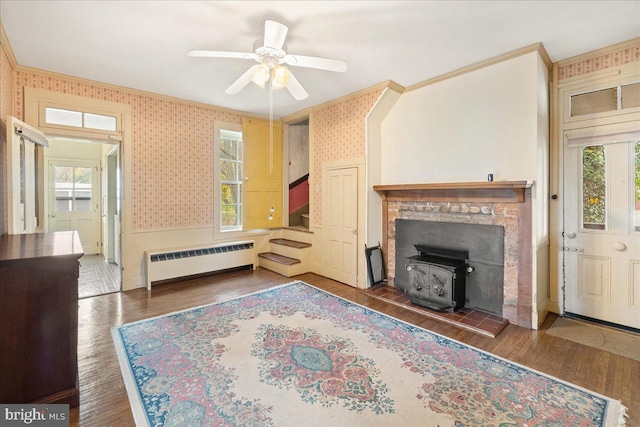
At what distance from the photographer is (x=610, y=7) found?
2377 millimetres

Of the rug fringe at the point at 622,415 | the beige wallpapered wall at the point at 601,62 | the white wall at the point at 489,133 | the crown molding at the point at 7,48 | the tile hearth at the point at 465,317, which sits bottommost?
the rug fringe at the point at 622,415

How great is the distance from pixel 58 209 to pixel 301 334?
6637mm

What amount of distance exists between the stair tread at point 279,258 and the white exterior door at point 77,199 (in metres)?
4.28

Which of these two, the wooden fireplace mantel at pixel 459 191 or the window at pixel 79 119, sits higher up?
the window at pixel 79 119

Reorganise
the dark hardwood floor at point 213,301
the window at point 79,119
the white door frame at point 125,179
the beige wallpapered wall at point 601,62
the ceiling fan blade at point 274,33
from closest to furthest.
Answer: the dark hardwood floor at point 213,301
the ceiling fan blade at point 274,33
the beige wallpapered wall at point 601,62
the window at point 79,119
the white door frame at point 125,179

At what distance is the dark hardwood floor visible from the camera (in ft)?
6.44

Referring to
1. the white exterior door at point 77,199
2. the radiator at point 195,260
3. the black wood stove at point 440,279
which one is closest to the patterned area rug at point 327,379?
the black wood stove at point 440,279

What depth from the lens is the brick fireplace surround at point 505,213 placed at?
3086 millimetres

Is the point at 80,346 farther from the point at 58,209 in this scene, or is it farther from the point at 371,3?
the point at 58,209

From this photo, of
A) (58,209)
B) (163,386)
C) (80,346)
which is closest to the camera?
(163,386)

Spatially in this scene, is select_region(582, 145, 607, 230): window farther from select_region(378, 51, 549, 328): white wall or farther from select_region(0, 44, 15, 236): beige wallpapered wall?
select_region(0, 44, 15, 236): beige wallpapered wall

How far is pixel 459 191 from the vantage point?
357cm

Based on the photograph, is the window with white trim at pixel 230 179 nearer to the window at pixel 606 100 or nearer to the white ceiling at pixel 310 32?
the white ceiling at pixel 310 32

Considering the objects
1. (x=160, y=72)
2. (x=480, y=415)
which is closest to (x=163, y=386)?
(x=480, y=415)
